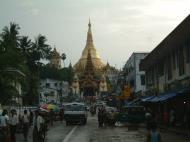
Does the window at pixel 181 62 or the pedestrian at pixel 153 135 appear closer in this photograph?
the pedestrian at pixel 153 135

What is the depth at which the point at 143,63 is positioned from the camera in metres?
54.2

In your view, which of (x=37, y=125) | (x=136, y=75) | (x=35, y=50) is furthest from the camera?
(x=35, y=50)

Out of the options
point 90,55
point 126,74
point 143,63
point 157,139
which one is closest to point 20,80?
point 143,63

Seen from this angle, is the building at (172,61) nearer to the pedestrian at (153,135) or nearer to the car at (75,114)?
the car at (75,114)

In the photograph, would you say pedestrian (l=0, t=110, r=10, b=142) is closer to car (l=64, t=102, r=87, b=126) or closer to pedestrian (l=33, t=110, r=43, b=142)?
pedestrian (l=33, t=110, r=43, b=142)

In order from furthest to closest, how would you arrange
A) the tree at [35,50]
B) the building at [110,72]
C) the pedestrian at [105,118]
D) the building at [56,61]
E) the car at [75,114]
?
1. the building at [110,72]
2. the building at [56,61]
3. the tree at [35,50]
4. the car at [75,114]
5. the pedestrian at [105,118]

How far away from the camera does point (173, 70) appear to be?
140 feet

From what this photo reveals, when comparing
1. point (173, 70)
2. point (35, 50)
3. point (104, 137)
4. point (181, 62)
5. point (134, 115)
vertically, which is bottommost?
point (104, 137)

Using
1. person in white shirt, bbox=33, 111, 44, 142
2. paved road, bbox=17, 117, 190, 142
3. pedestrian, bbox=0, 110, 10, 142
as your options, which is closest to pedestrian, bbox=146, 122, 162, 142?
pedestrian, bbox=0, 110, 10, 142

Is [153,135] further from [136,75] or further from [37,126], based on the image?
[136,75]

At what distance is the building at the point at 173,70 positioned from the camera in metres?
34.1

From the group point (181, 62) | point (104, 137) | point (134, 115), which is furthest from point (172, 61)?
point (104, 137)

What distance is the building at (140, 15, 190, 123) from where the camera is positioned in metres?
34.1

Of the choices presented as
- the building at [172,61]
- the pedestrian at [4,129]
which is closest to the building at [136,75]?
the building at [172,61]
